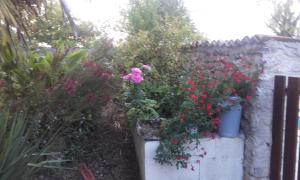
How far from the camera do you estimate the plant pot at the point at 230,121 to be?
4320 mm

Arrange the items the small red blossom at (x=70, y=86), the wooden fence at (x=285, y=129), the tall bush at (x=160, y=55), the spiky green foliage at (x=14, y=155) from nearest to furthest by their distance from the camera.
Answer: the spiky green foliage at (x=14, y=155), the wooden fence at (x=285, y=129), the small red blossom at (x=70, y=86), the tall bush at (x=160, y=55)

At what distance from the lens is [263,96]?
162 inches

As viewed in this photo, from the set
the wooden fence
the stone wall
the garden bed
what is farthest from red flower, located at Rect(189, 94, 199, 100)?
the garden bed

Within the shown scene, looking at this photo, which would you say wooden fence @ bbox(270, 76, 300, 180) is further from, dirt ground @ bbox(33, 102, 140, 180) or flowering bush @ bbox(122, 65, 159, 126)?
dirt ground @ bbox(33, 102, 140, 180)

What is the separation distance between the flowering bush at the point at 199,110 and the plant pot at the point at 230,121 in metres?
0.09

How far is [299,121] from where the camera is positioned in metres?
4.01

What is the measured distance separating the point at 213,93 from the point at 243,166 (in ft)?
3.27

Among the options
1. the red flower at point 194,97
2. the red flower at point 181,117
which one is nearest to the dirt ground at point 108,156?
the red flower at point 181,117

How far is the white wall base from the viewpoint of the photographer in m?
4.27

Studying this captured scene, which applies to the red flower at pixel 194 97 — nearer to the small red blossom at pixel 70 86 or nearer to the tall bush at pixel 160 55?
the tall bush at pixel 160 55

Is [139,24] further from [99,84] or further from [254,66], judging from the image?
[254,66]

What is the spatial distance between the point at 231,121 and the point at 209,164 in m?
0.56

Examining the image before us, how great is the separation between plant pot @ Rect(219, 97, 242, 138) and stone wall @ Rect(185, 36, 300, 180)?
12 cm

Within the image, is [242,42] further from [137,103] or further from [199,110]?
[137,103]
